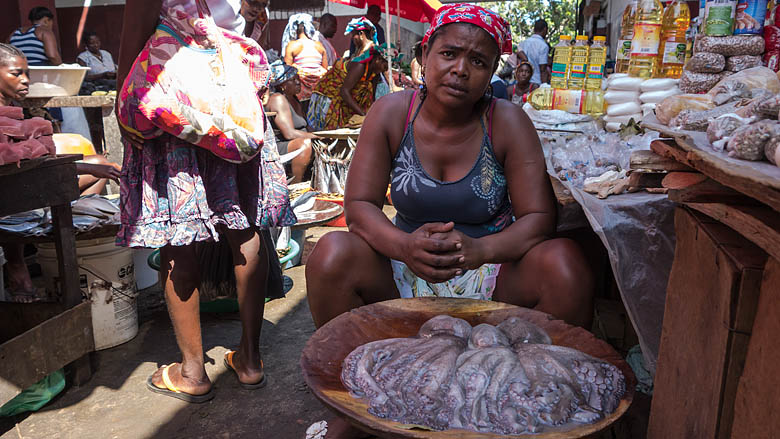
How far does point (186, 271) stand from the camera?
2.36 m

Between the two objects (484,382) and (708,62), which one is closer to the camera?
(484,382)

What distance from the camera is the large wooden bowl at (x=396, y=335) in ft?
3.96

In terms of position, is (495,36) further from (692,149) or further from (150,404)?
(150,404)

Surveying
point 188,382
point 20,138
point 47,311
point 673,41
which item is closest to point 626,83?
point 673,41

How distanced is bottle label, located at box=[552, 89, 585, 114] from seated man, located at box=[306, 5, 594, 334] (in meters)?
1.38

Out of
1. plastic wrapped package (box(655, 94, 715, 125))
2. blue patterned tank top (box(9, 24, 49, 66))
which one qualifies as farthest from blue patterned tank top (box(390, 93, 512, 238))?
blue patterned tank top (box(9, 24, 49, 66))

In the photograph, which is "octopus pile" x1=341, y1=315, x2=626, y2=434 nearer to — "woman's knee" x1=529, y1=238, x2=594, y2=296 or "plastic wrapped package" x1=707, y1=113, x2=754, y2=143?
"woman's knee" x1=529, y1=238, x2=594, y2=296

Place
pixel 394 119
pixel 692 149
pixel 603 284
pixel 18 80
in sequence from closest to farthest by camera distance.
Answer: pixel 692 149 < pixel 394 119 < pixel 603 284 < pixel 18 80

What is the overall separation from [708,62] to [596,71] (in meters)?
1.03

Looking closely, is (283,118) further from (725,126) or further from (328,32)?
(725,126)

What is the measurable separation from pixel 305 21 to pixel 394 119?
21.2ft

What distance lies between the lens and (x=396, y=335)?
5.57ft

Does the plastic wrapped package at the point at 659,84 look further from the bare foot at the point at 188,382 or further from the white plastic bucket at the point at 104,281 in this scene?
the white plastic bucket at the point at 104,281

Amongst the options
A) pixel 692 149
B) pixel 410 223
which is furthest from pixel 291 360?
pixel 692 149
